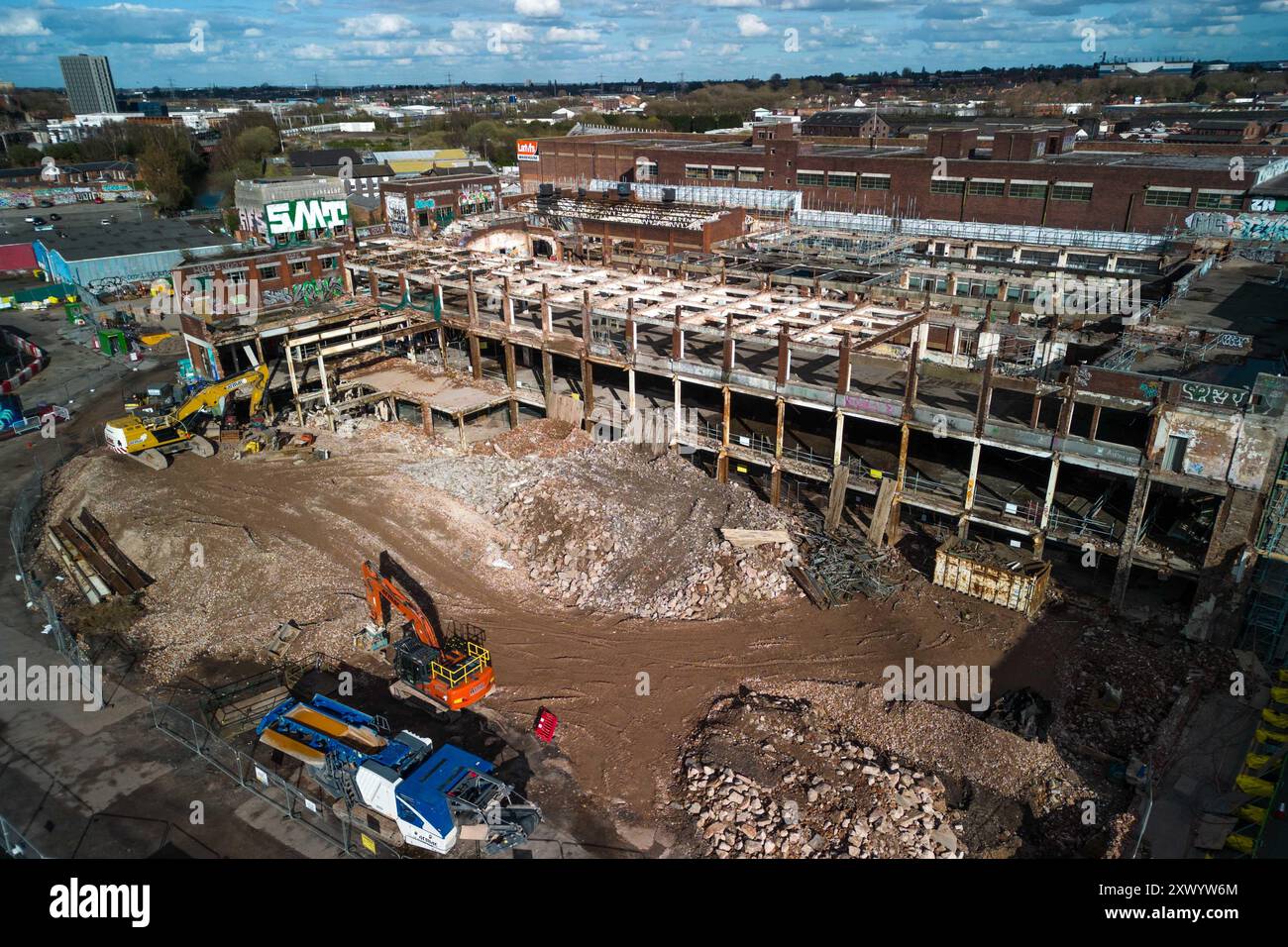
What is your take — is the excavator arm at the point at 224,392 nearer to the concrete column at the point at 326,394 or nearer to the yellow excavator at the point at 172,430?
the yellow excavator at the point at 172,430

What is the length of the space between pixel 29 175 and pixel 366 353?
95.0 m

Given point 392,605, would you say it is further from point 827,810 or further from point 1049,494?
point 1049,494

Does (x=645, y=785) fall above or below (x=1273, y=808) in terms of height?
below

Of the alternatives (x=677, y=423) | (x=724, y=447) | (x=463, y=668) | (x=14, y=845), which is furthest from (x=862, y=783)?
(x=14, y=845)

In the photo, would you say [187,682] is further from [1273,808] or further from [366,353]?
[1273,808]

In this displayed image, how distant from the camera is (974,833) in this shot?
739 inches

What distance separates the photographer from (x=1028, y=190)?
2029 inches

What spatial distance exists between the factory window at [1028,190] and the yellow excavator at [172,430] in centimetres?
4556

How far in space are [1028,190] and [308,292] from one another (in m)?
44.1

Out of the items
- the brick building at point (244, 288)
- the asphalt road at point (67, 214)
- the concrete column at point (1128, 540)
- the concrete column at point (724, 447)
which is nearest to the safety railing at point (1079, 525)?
the concrete column at point (1128, 540)

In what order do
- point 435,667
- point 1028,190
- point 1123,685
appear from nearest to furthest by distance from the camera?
1. point 435,667
2. point 1123,685
3. point 1028,190

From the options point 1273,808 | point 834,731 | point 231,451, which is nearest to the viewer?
point 1273,808

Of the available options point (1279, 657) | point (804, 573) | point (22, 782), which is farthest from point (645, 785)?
point (1279, 657)

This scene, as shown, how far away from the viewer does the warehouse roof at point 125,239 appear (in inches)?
2611
